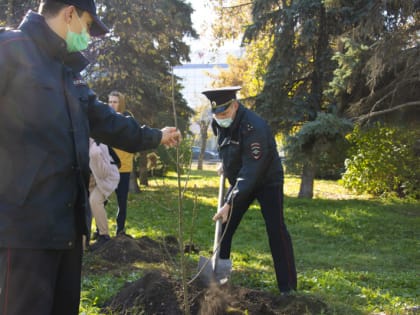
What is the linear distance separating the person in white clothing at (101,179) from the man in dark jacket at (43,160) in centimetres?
381

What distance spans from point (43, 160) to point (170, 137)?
0.99 m

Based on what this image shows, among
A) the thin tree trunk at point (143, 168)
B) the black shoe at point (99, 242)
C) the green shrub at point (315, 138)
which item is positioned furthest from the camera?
the thin tree trunk at point (143, 168)

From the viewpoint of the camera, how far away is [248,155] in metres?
4.29

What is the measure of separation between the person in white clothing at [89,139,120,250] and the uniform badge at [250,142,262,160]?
2639mm

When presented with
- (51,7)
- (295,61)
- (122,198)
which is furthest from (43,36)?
(295,61)

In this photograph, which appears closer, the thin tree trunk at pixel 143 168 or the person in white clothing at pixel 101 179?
the person in white clothing at pixel 101 179

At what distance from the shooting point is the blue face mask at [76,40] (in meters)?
2.48

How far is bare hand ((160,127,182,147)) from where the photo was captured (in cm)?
301

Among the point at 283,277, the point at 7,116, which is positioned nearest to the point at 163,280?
the point at 283,277

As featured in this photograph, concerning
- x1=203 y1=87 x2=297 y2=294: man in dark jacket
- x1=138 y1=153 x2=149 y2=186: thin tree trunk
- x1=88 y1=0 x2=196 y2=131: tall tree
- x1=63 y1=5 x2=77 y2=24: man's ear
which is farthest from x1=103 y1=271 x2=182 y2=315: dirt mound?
x1=138 y1=153 x2=149 y2=186: thin tree trunk

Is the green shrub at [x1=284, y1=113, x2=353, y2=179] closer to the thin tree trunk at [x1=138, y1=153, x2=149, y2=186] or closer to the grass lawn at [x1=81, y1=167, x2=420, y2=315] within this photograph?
the grass lawn at [x1=81, y1=167, x2=420, y2=315]

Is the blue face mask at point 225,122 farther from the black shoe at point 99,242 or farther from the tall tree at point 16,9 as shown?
the tall tree at point 16,9

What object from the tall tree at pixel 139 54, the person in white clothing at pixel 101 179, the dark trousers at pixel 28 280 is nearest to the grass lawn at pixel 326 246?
the person in white clothing at pixel 101 179

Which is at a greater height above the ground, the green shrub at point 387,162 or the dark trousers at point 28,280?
the green shrub at point 387,162
